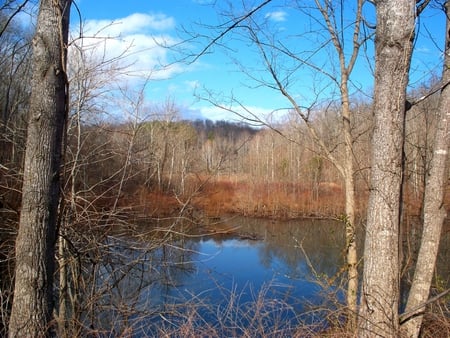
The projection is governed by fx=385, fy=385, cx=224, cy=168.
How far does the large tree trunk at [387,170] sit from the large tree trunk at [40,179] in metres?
1.85

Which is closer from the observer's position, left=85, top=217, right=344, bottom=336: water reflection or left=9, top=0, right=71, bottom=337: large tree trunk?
left=9, top=0, right=71, bottom=337: large tree trunk

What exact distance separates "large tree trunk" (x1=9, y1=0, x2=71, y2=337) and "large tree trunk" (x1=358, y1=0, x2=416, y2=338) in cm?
185

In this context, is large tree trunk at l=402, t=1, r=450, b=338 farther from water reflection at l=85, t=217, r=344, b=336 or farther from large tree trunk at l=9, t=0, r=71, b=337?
large tree trunk at l=9, t=0, r=71, b=337

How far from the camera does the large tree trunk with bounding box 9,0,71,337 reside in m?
2.03

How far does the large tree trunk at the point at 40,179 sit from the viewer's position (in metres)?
2.03

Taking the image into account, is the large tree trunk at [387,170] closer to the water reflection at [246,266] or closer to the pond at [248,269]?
the pond at [248,269]

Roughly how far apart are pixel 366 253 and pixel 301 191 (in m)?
17.9

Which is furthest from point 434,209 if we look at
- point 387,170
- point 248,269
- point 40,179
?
point 248,269

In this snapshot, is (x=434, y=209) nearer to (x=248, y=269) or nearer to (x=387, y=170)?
(x=387, y=170)

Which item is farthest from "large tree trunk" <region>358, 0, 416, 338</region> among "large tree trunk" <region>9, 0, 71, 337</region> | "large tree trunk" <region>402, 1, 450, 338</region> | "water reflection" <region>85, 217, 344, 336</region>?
"water reflection" <region>85, 217, 344, 336</region>

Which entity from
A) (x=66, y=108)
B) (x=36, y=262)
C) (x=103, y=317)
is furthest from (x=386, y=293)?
(x=103, y=317)

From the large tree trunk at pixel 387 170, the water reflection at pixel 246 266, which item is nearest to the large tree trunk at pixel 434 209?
the large tree trunk at pixel 387 170

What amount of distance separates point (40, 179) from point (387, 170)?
198 centimetres

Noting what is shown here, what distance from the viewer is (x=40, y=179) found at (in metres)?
2.04
